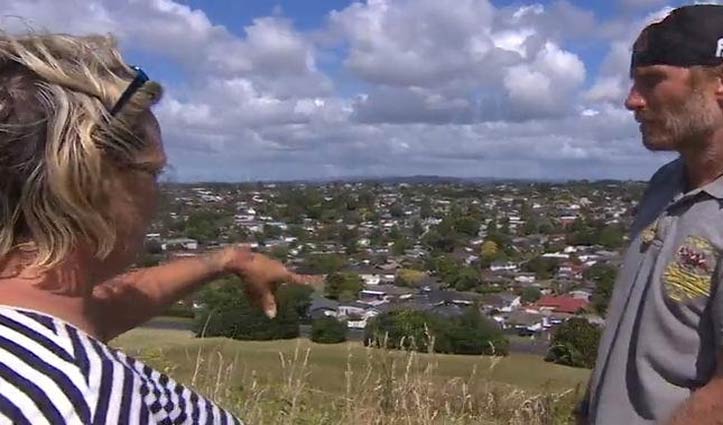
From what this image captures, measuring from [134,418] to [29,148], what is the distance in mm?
376

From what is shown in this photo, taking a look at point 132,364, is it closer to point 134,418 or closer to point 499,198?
point 134,418

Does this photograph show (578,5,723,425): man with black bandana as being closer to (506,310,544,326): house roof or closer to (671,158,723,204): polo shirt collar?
(671,158,723,204): polo shirt collar

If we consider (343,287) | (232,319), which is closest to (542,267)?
(343,287)

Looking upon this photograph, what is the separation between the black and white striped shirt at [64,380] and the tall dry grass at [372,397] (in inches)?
127

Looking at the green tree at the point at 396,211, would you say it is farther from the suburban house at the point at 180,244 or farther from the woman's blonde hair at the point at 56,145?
the woman's blonde hair at the point at 56,145

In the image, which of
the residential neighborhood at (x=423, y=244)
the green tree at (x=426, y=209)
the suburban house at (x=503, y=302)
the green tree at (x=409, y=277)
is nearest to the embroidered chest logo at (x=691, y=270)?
the residential neighborhood at (x=423, y=244)

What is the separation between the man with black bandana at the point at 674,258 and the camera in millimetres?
2289

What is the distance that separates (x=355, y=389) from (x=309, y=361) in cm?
98

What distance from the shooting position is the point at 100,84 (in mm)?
1437

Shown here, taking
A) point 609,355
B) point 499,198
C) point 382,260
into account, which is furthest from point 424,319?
point 499,198

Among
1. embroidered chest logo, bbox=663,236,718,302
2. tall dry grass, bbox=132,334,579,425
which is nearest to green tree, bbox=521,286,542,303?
tall dry grass, bbox=132,334,579,425

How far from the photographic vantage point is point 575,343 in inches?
270

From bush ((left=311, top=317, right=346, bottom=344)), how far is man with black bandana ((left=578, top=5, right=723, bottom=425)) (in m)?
5.76

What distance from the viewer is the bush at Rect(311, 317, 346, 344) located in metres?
8.55
